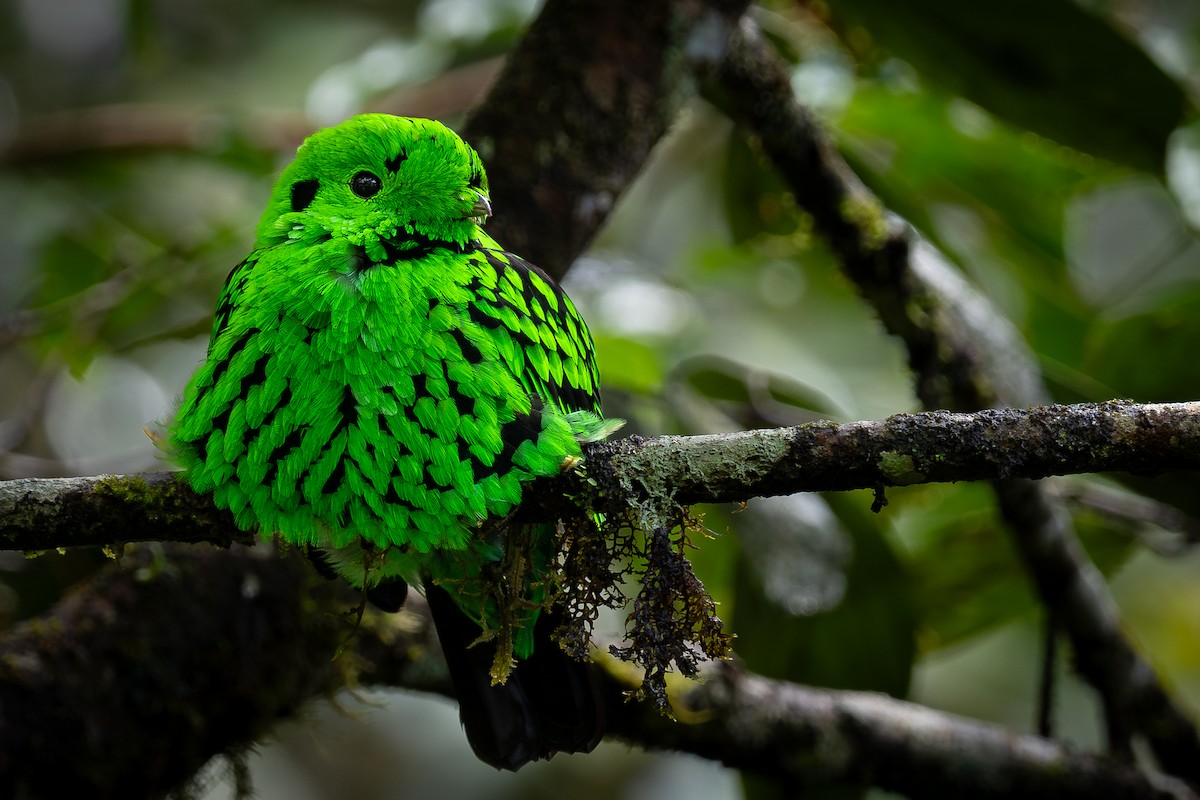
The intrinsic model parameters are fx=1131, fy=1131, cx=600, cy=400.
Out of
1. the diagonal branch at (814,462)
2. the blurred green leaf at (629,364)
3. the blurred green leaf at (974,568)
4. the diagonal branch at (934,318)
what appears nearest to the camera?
the diagonal branch at (814,462)

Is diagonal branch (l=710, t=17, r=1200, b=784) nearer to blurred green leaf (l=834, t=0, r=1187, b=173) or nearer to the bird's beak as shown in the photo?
blurred green leaf (l=834, t=0, r=1187, b=173)

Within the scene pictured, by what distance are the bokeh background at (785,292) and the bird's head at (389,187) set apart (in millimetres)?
494

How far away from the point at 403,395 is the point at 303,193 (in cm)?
55

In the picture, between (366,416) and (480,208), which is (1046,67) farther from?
(366,416)

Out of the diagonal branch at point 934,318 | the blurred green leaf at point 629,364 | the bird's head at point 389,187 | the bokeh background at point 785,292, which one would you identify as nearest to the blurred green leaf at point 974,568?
the bokeh background at point 785,292

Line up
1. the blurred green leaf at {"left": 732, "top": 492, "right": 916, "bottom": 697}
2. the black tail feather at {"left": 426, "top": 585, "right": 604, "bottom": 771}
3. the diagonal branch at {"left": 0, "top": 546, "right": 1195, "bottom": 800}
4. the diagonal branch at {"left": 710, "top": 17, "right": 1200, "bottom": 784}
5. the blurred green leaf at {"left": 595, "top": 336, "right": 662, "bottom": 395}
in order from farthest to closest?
1. the blurred green leaf at {"left": 595, "top": 336, "right": 662, "bottom": 395}
2. the diagonal branch at {"left": 710, "top": 17, "right": 1200, "bottom": 784}
3. the blurred green leaf at {"left": 732, "top": 492, "right": 916, "bottom": 697}
4. the diagonal branch at {"left": 0, "top": 546, "right": 1195, "bottom": 800}
5. the black tail feather at {"left": 426, "top": 585, "right": 604, "bottom": 771}

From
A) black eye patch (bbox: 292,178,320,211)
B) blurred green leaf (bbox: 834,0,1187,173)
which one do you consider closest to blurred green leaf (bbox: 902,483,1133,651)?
blurred green leaf (bbox: 834,0,1187,173)

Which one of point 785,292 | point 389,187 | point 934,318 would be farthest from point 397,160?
point 785,292

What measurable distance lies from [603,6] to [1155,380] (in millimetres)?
1831

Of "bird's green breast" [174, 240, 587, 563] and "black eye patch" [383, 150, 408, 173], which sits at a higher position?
"black eye patch" [383, 150, 408, 173]

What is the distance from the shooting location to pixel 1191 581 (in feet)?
23.2

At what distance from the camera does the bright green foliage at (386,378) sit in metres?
1.85

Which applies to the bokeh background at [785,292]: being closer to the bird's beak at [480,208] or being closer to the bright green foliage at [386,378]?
the bright green foliage at [386,378]

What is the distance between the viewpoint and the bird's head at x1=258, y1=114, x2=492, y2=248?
2.06m
